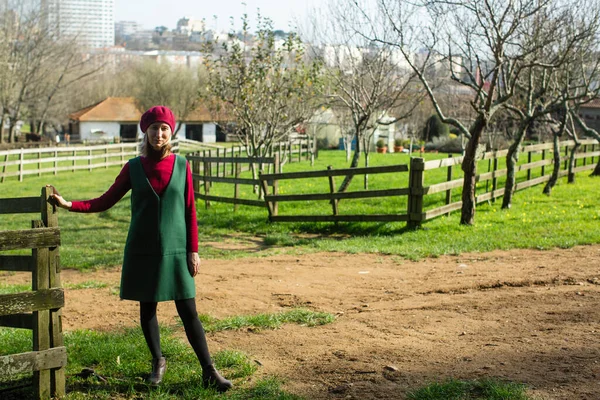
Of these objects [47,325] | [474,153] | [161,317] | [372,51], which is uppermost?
[372,51]

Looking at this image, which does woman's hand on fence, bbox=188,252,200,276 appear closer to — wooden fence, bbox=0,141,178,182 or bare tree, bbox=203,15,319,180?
bare tree, bbox=203,15,319,180

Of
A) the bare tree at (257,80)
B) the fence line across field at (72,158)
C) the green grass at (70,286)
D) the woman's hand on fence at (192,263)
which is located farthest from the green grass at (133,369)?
the fence line across field at (72,158)

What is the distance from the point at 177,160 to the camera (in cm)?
476

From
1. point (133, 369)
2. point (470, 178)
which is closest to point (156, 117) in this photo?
point (133, 369)

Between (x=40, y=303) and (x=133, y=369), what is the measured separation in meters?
0.97

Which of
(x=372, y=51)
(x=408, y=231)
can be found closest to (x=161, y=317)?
(x=408, y=231)

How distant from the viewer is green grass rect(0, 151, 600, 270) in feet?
36.0

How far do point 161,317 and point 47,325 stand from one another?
224 centimetres

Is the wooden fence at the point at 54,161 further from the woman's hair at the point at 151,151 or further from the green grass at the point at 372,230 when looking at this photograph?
the woman's hair at the point at 151,151

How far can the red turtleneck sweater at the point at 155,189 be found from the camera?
4.68 meters

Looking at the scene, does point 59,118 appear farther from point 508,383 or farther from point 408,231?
point 508,383

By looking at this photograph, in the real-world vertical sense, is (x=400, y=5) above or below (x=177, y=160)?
above

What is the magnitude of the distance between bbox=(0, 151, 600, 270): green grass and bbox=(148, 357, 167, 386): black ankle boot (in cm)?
589

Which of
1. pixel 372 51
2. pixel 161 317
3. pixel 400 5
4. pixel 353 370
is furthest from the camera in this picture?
pixel 372 51
